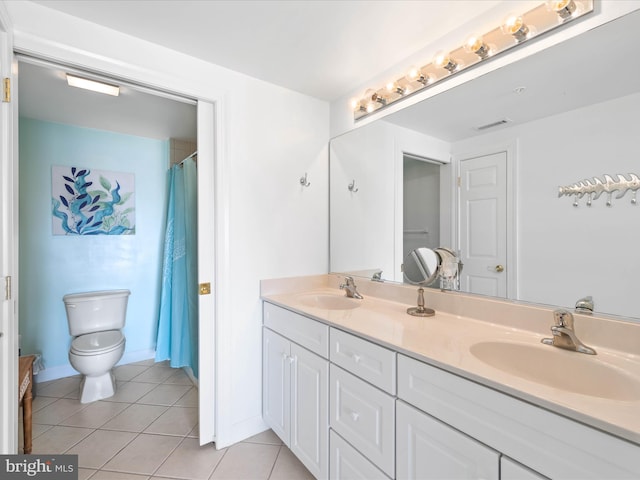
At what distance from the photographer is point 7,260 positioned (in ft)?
3.84

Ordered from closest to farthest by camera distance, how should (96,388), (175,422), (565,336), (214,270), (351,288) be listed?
(565,336), (214,270), (351,288), (175,422), (96,388)

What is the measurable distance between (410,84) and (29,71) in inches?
86.6

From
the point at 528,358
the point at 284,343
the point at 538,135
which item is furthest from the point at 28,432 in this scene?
the point at 538,135

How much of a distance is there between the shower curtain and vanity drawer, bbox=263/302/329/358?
0.91 meters

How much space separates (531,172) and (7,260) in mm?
2143

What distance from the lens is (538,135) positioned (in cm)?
121

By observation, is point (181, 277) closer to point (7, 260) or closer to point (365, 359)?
point (7, 260)

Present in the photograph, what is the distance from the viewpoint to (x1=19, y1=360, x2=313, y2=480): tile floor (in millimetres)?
1583

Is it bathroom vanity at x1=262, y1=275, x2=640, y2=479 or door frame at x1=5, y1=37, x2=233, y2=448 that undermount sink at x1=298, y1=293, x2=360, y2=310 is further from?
door frame at x1=5, y1=37, x2=233, y2=448

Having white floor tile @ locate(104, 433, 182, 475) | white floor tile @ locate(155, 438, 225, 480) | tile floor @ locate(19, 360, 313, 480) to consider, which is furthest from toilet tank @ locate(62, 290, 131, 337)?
white floor tile @ locate(155, 438, 225, 480)

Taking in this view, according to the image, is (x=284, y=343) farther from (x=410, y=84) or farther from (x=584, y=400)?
(x=410, y=84)

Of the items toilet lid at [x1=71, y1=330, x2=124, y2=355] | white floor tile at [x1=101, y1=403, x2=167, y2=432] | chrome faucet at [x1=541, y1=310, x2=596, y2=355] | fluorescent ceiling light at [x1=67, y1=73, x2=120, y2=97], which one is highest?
fluorescent ceiling light at [x1=67, y1=73, x2=120, y2=97]

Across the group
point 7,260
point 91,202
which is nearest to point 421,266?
point 7,260

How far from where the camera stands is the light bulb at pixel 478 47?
1292 millimetres
